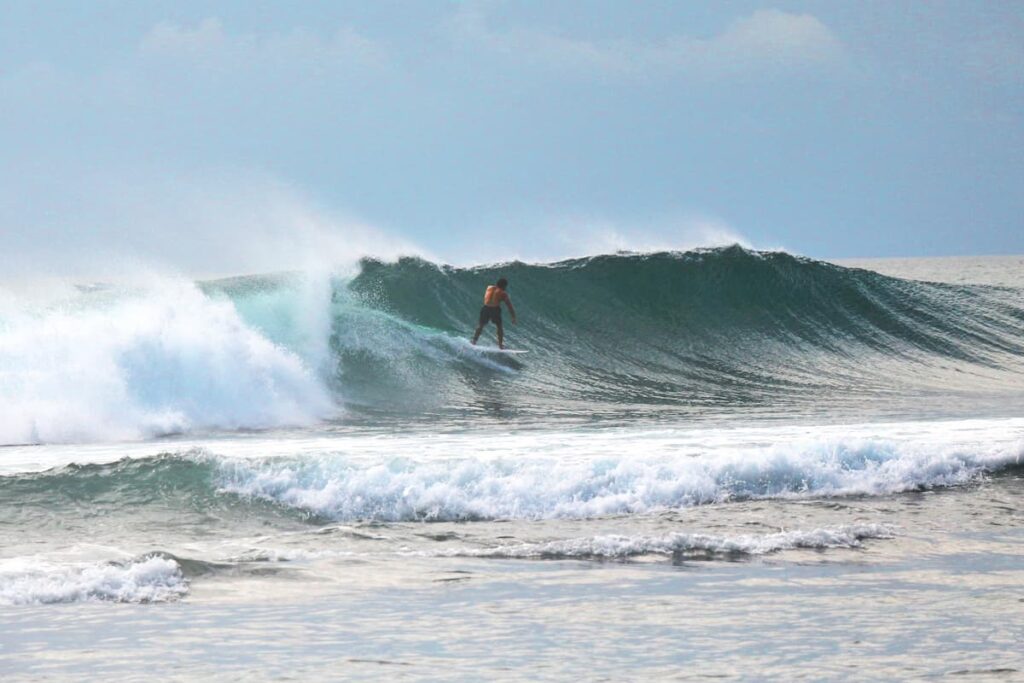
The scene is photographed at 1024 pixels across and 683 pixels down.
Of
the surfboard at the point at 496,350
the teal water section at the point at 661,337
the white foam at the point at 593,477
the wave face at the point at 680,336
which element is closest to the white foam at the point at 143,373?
the teal water section at the point at 661,337

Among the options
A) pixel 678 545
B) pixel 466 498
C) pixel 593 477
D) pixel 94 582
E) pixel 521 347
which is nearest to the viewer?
pixel 94 582

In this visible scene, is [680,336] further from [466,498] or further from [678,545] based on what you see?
[678,545]

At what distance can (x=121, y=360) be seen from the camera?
44.5 ft

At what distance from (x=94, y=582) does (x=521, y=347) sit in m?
12.8

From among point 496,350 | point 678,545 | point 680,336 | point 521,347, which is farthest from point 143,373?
point 680,336

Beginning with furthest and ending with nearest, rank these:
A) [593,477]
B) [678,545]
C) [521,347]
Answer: [521,347] → [593,477] → [678,545]

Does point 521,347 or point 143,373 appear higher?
point 521,347

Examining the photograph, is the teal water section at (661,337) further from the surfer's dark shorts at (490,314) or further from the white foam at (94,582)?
the white foam at (94,582)

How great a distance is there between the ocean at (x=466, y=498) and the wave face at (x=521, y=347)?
0.07 meters

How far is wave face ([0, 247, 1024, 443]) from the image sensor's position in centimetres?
1345

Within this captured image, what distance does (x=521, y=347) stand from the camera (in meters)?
18.8

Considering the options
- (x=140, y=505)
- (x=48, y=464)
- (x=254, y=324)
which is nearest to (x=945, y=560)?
(x=140, y=505)

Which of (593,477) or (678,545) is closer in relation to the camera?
(678,545)

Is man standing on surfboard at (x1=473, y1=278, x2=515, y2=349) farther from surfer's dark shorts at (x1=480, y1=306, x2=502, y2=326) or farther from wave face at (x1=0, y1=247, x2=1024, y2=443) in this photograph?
wave face at (x1=0, y1=247, x2=1024, y2=443)
